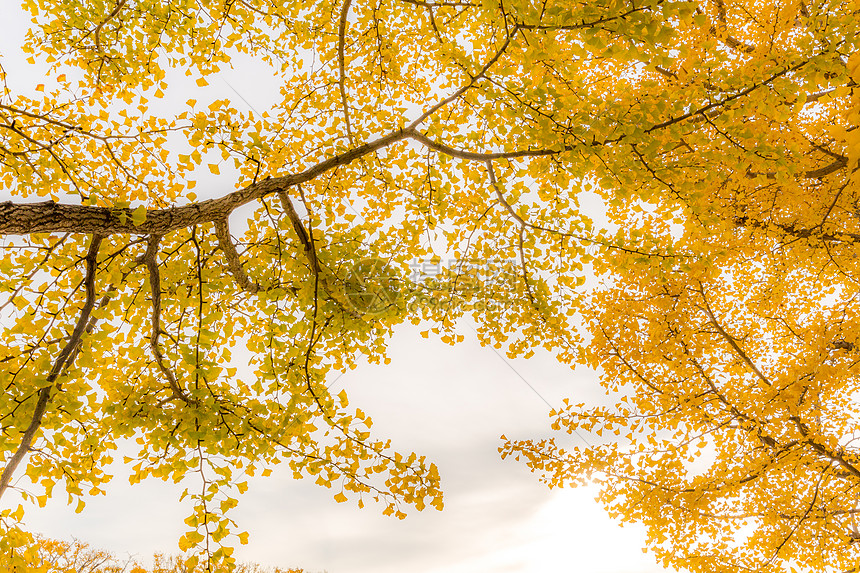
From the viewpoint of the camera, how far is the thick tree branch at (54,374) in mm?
2256

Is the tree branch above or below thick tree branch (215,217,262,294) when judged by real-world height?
below

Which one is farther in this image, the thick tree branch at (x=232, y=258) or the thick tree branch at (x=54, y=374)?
the thick tree branch at (x=232, y=258)

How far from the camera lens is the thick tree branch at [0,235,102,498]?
2.26 meters

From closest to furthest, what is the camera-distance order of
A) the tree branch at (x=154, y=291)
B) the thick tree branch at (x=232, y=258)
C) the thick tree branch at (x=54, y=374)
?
the thick tree branch at (x=54, y=374), the tree branch at (x=154, y=291), the thick tree branch at (x=232, y=258)

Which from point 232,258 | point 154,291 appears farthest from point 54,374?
point 232,258

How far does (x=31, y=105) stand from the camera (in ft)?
12.6

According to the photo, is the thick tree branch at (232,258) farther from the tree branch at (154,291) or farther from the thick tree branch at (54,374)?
the thick tree branch at (54,374)

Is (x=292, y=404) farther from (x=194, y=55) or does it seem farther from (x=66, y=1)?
(x=66, y=1)

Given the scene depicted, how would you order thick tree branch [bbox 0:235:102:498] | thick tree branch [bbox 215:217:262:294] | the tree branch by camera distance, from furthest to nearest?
1. thick tree branch [bbox 215:217:262:294]
2. the tree branch
3. thick tree branch [bbox 0:235:102:498]

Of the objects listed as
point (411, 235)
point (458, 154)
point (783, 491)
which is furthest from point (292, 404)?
point (783, 491)

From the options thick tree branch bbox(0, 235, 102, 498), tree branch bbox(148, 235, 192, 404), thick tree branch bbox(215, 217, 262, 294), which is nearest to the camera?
thick tree branch bbox(0, 235, 102, 498)

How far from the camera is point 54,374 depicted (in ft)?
7.98

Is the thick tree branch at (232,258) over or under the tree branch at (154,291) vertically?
over

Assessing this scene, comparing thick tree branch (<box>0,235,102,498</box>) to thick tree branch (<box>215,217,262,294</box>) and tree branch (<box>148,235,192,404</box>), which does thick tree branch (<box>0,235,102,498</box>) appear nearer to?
tree branch (<box>148,235,192,404</box>)
